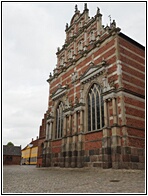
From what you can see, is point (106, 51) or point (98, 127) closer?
point (98, 127)

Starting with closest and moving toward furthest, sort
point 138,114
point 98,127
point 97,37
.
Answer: point 138,114
point 98,127
point 97,37

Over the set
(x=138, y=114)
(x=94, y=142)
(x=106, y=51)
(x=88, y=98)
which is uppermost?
(x=106, y=51)

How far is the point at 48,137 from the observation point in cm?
2445

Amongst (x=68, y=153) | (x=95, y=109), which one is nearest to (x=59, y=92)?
(x=95, y=109)

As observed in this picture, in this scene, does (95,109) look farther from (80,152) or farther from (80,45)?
(80,45)

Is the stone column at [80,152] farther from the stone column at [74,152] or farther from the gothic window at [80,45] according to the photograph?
the gothic window at [80,45]

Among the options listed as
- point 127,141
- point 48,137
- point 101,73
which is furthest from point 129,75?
point 48,137

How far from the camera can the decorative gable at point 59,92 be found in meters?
23.4

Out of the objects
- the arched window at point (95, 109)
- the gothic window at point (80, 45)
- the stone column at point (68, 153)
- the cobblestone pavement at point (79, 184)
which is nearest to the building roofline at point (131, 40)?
the arched window at point (95, 109)

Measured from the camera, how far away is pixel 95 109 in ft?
59.6

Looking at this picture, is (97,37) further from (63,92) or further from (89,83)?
(63,92)

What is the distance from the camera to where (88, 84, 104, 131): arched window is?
17380mm

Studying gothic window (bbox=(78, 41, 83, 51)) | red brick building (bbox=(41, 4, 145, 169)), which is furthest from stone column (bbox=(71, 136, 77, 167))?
gothic window (bbox=(78, 41, 83, 51))

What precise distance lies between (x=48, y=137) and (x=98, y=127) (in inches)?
370
